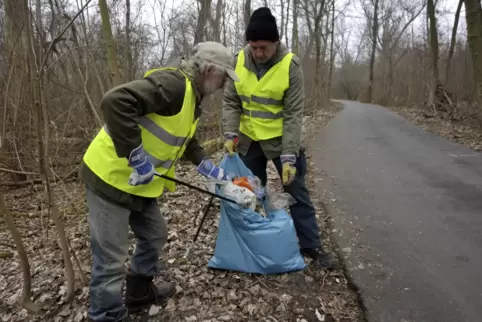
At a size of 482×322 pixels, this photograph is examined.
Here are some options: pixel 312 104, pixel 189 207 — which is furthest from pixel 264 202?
pixel 312 104

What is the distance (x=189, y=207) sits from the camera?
4727 millimetres

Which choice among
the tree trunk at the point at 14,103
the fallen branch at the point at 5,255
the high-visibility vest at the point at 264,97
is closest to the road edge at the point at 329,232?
the high-visibility vest at the point at 264,97

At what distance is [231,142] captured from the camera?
10.3 ft

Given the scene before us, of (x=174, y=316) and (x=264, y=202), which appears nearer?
(x=174, y=316)

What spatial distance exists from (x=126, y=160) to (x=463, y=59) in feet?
66.2

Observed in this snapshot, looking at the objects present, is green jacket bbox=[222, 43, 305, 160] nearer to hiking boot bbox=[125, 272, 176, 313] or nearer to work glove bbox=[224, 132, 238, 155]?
work glove bbox=[224, 132, 238, 155]

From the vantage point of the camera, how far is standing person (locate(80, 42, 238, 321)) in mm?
1945

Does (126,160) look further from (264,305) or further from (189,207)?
(189,207)

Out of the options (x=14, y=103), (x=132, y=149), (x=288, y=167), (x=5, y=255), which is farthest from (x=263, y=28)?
(x=5, y=255)

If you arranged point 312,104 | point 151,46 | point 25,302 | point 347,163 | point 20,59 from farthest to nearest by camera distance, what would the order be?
point 312,104
point 151,46
point 347,163
point 20,59
point 25,302

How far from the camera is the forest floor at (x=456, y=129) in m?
9.28

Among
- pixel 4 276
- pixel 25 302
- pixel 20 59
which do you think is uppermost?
pixel 20 59

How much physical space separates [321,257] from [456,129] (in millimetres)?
10133

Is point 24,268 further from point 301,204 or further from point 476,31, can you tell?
point 476,31
